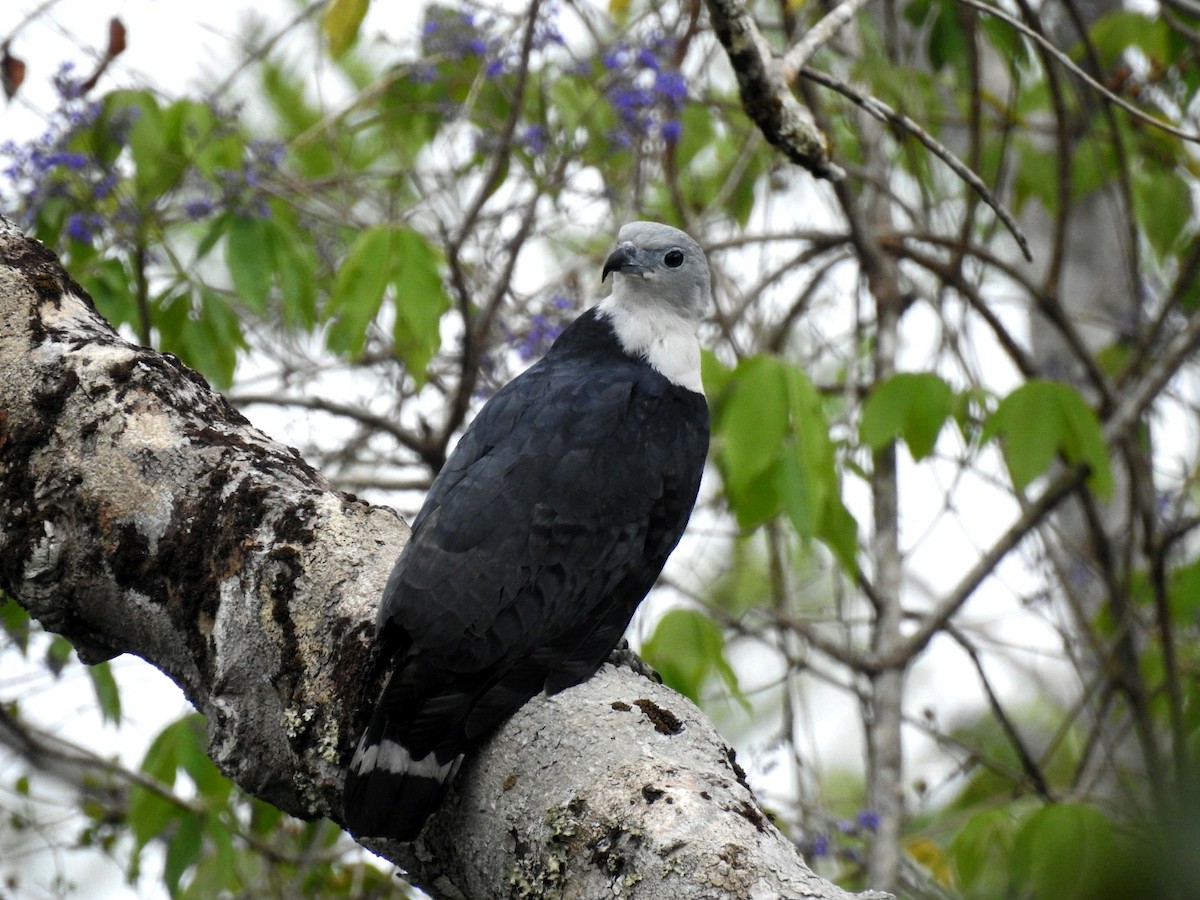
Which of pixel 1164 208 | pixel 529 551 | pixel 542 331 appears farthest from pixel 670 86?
pixel 1164 208

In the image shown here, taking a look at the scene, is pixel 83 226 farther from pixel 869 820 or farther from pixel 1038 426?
pixel 869 820

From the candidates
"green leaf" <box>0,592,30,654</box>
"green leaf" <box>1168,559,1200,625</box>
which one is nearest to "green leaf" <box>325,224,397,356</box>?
"green leaf" <box>0,592,30,654</box>

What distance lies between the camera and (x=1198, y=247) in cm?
→ 445

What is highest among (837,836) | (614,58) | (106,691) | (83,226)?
(614,58)

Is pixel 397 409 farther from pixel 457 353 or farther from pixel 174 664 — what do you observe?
pixel 174 664

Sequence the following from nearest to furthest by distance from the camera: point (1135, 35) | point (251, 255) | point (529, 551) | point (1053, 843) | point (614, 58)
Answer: point (529, 551)
point (1053, 843)
point (251, 255)
point (614, 58)
point (1135, 35)

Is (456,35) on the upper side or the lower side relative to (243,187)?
upper

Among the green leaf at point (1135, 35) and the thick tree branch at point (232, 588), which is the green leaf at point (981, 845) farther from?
the green leaf at point (1135, 35)

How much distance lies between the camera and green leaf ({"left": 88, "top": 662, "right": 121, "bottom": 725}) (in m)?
3.47

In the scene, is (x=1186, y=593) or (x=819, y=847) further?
(x=1186, y=593)

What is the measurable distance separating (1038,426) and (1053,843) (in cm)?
107

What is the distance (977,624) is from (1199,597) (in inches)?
54.7

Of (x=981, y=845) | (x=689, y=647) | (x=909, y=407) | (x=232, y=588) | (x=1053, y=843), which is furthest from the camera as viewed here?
(x=981, y=845)

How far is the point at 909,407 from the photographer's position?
3578 mm
